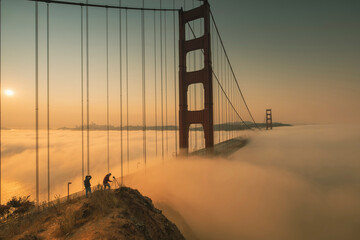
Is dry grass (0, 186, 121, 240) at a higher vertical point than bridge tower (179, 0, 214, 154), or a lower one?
lower

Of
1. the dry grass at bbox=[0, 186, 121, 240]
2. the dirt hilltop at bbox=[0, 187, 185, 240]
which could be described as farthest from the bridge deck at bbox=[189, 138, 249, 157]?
the dry grass at bbox=[0, 186, 121, 240]

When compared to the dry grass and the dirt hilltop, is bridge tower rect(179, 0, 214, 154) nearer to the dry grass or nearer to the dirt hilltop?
the dirt hilltop

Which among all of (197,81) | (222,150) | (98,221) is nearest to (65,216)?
(98,221)

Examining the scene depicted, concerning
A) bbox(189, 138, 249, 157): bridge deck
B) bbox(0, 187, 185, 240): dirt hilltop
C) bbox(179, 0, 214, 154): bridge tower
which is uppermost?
bbox(179, 0, 214, 154): bridge tower

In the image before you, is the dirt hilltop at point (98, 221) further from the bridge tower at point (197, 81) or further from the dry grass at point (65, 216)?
the bridge tower at point (197, 81)

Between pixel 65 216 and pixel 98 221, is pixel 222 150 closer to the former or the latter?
pixel 98 221

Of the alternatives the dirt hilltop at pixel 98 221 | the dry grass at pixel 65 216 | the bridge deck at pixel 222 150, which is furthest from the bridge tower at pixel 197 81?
the dry grass at pixel 65 216
